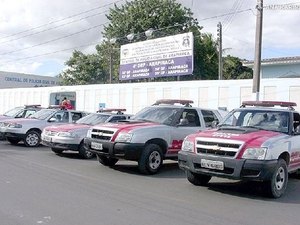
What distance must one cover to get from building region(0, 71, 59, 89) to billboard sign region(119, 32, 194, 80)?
30784 millimetres

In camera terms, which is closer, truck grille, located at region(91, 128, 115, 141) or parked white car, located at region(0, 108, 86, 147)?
truck grille, located at region(91, 128, 115, 141)

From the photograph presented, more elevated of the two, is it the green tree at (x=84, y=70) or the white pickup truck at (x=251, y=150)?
the green tree at (x=84, y=70)

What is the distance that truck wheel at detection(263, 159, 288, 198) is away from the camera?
7.91 meters

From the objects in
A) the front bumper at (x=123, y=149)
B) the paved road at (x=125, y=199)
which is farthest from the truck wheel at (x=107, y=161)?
the front bumper at (x=123, y=149)

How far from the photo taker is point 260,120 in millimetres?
9109

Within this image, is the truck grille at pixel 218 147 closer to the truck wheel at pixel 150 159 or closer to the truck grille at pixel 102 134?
the truck wheel at pixel 150 159

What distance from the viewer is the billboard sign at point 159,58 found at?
26.3m

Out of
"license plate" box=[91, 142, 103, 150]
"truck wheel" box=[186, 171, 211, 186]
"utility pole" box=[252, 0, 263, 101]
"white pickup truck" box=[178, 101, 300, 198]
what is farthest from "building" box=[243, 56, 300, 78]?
"truck wheel" box=[186, 171, 211, 186]

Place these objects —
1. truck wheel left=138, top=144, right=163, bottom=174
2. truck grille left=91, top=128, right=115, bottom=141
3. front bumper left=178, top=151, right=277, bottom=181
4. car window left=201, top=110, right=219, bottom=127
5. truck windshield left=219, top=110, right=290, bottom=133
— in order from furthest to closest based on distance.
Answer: car window left=201, top=110, right=219, bottom=127
truck grille left=91, top=128, right=115, bottom=141
truck wheel left=138, top=144, right=163, bottom=174
truck windshield left=219, top=110, right=290, bottom=133
front bumper left=178, top=151, right=277, bottom=181

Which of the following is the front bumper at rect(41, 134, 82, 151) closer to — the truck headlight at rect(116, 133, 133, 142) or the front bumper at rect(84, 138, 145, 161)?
the front bumper at rect(84, 138, 145, 161)

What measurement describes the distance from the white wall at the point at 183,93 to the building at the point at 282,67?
496cm

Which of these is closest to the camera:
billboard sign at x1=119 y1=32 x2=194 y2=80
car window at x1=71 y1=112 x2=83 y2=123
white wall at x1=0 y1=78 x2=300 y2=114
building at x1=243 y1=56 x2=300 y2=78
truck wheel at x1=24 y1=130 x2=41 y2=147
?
truck wheel at x1=24 y1=130 x2=41 y2=147

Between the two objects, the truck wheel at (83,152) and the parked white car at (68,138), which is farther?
the truck wheel at (83,152)

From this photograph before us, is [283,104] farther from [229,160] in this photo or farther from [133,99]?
[133,99]
